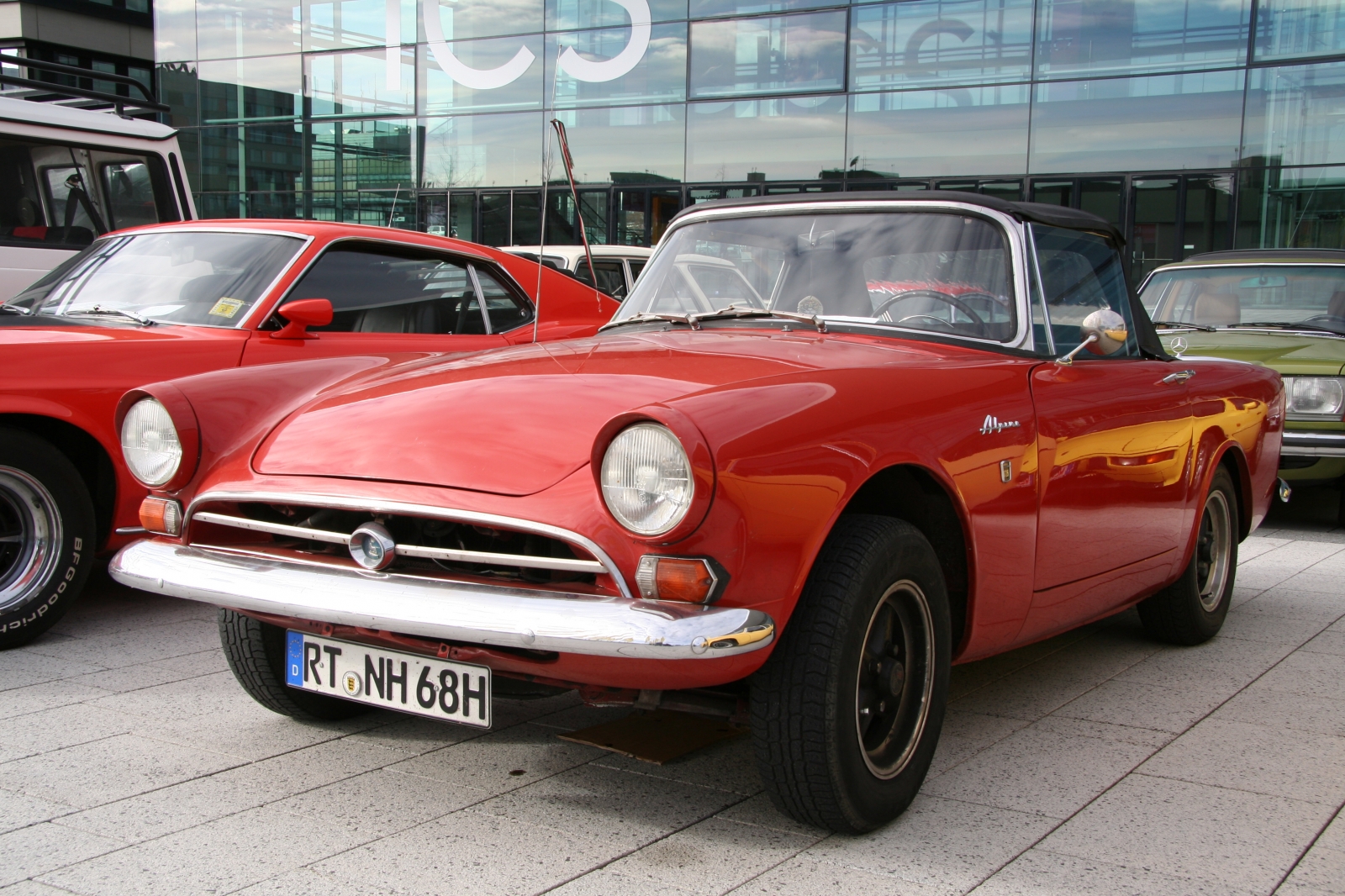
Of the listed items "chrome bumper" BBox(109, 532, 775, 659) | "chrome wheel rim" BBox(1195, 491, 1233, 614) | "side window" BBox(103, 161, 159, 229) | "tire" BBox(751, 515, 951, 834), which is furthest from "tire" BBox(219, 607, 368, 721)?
"side window" BBox(103, 161, 159, 229)

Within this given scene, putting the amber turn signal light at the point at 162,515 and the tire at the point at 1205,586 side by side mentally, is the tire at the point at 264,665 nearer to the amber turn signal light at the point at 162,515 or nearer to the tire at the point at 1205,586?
the amber turn signal light at the point at 162,515

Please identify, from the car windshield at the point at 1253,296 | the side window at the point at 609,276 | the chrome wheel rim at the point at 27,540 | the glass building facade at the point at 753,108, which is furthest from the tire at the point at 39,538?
the glass building facade at the point at 753,108

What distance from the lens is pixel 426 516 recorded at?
8.25ft

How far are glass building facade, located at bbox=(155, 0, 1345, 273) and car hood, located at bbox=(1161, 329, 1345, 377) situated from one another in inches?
297

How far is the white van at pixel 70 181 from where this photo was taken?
282 inches

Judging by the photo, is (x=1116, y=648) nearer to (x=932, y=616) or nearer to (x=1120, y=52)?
(x=932, y=616)

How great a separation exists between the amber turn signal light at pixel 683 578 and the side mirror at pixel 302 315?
293 cm

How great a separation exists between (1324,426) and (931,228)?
465 cm

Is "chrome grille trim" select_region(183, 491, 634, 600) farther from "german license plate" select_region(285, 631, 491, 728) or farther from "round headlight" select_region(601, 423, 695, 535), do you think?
"german license plate" select_region(285, 631, 491, 728)

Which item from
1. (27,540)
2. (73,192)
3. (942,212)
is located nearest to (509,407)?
(942,212)

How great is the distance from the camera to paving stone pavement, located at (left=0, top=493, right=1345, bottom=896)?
2.50m

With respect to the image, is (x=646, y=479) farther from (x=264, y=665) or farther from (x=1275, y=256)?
(x=1275, y=256)

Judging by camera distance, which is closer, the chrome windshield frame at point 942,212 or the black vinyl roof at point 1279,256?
the chrome windshield frame at point 942,212

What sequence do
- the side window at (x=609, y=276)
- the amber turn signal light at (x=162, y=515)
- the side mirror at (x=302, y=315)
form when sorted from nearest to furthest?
the amber turn signal light at (x=162, y=515) → the side mirror at (x=302, y=315) → the side window at (x=609, y=276)
